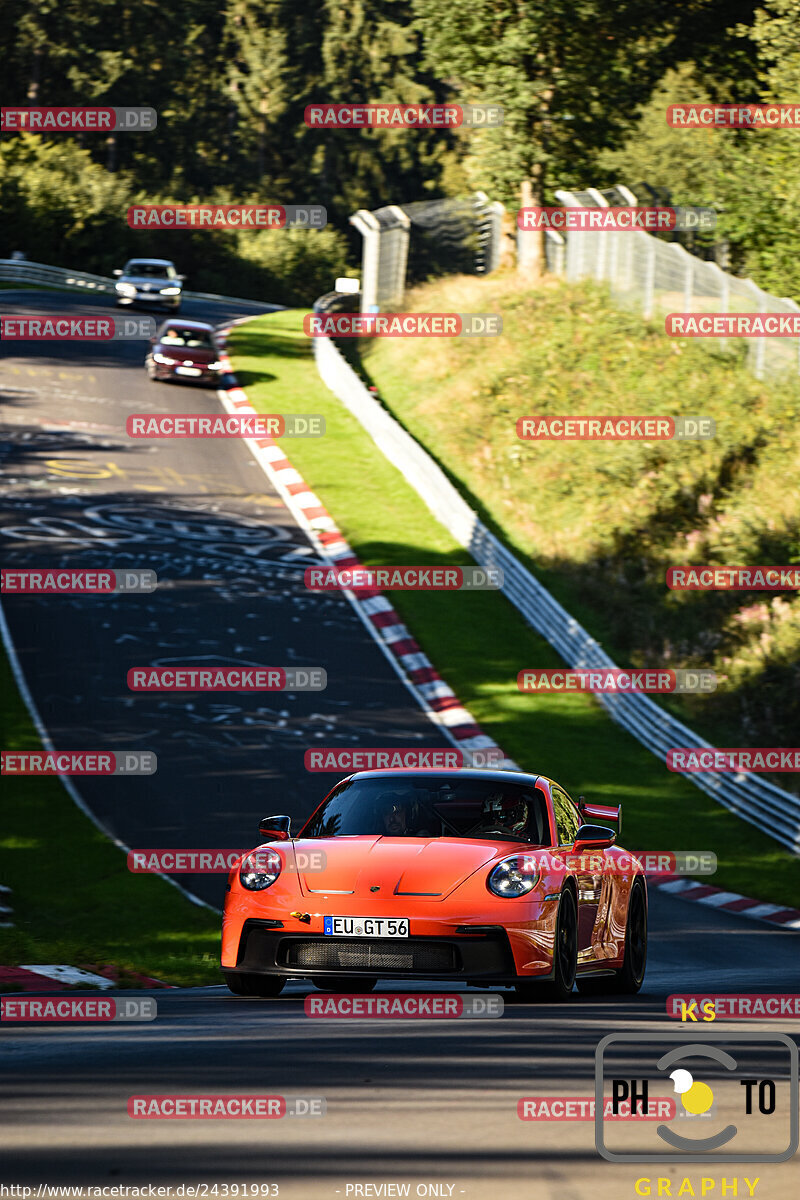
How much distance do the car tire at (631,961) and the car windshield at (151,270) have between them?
42.7 metres

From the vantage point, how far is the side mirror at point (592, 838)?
8914 millimetres

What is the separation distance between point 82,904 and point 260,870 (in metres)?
6.60

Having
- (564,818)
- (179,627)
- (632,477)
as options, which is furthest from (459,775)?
(632,477)

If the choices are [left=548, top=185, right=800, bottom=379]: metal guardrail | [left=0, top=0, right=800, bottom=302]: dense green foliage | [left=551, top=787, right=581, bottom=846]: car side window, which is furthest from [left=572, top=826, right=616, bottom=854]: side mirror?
[left=0, top=0, right=800, bottom=302]: dense green foliage

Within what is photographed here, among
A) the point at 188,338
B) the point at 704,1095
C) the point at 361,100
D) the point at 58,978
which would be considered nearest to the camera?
the point at 704,1095

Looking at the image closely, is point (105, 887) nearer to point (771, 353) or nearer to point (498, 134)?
point (771, 353)

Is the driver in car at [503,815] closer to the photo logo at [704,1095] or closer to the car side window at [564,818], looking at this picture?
the car side window at [564,818]

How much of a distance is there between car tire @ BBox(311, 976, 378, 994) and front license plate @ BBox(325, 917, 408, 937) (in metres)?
0.64

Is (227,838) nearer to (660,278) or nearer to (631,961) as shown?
(631,961)

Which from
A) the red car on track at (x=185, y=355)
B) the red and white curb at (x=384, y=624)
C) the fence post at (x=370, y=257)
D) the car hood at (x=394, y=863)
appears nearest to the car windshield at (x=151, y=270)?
the fence post at (x=370, y=257)

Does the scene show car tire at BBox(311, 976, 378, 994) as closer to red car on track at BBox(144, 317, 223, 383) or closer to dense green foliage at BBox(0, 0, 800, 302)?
dense green foliage at BBox(0, 0, 800, 302)

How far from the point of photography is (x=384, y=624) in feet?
84.2

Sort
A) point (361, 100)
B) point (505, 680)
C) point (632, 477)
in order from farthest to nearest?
point (361, 100), point (632, 477), point (505, 680)

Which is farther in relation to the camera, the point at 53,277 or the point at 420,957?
the point at 53,277
